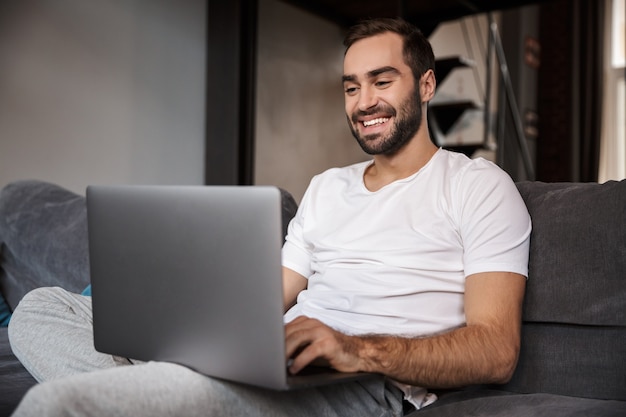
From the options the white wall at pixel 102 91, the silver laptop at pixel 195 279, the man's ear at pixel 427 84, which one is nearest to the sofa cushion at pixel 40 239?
the white wall at pixel 102 91

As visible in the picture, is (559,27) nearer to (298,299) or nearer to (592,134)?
(592,134)

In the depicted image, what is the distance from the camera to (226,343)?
956 millimetres

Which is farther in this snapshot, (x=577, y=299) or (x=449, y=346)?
(x=577, y=299)

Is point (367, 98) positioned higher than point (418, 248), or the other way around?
point (367, 98)

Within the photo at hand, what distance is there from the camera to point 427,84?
162 centimetres

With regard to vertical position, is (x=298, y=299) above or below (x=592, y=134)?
below

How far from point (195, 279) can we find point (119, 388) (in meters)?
0.18

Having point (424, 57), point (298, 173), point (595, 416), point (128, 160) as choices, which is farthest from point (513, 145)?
point (595, 416)

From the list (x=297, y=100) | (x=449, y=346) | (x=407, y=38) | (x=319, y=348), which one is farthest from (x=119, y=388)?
(x=297, y=100)

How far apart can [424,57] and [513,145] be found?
531 cm

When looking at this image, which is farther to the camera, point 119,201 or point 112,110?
point 112,110

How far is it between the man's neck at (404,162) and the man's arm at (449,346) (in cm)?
37

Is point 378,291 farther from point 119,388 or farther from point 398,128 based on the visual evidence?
point 119,388

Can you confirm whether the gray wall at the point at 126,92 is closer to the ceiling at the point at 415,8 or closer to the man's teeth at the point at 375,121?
the ceiling at the point at 415,8
